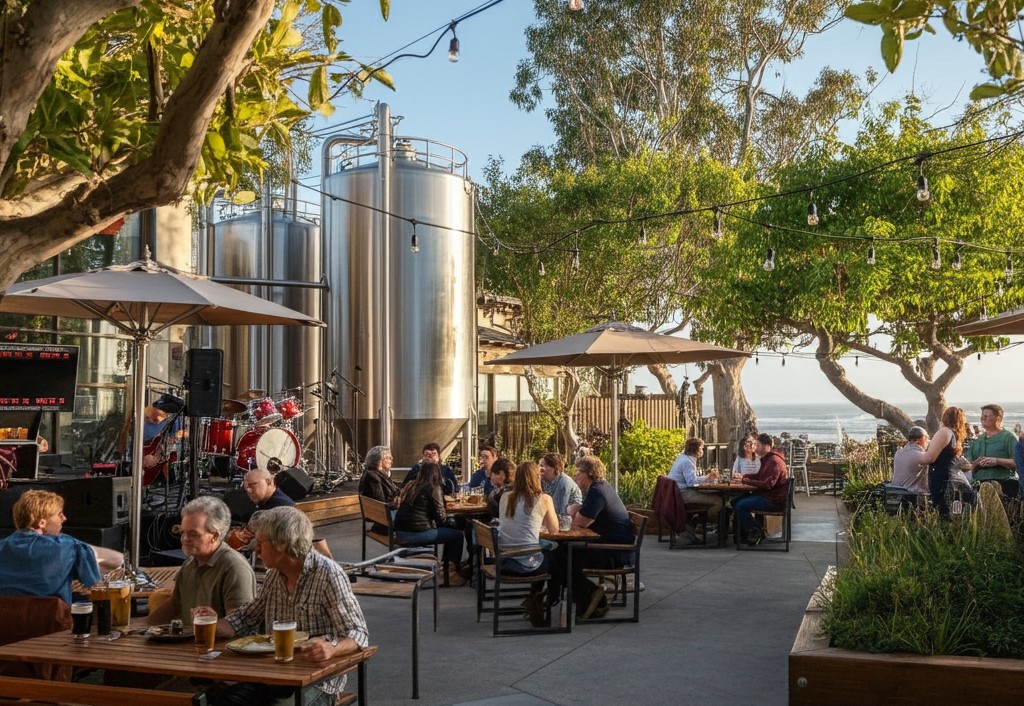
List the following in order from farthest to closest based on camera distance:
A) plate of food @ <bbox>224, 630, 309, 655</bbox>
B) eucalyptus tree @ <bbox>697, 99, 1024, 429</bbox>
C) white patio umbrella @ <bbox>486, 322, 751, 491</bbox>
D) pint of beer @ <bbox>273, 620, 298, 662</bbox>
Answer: eucalyptus tree @ <bbox>697, 99, 1024, 429</bbox>, white patio umbrella @ <bbox>486, 322, 751, 491</bbox>, plate of food @ <bbox>224, 630, 309, 655</bbox>, pint of beer @ <bbox>273, 620, 298, 662</bbox>

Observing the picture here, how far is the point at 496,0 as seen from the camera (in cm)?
854

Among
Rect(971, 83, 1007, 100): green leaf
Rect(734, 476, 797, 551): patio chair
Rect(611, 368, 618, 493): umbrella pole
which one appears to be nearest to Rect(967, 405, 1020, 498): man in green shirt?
Rect(734, 476, 797, 551): patio chair

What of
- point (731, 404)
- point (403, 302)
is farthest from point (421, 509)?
point (731, 404)

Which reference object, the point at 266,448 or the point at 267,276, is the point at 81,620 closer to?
the point at 266,448

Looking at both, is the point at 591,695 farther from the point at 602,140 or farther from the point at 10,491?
the point at 602,140

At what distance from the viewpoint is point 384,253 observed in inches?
714

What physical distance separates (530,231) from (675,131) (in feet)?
23.5

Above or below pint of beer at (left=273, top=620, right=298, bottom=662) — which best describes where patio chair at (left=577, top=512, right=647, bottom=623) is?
below

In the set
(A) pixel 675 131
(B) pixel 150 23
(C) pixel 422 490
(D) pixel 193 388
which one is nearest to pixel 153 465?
(D) pixel 193 388

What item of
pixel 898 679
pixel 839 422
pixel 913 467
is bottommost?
pixel 898 679

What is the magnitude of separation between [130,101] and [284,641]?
255 cm

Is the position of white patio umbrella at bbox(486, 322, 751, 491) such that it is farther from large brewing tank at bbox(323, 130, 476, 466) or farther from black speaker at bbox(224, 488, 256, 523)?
large brewing tank at bbox(323, 130, 476, 466)

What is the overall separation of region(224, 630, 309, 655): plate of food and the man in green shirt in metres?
8.12

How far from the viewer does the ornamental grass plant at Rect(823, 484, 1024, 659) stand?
5.32 metres
